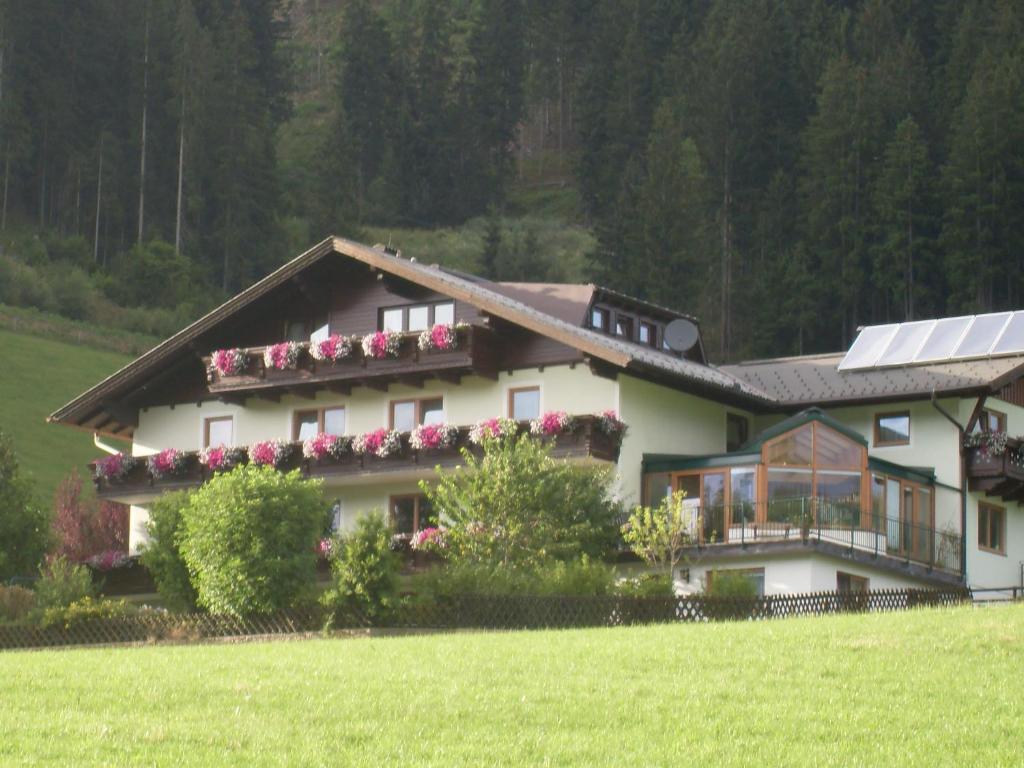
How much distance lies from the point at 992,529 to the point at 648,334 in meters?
9.78

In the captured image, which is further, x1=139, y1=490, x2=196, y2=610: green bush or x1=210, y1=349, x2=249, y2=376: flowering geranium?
x1=210, y1=349, x2=249, y2=376: flowering geranium

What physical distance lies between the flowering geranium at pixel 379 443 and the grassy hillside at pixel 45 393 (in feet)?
76.2

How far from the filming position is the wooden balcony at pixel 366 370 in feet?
142

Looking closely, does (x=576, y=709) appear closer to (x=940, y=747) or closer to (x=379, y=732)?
(x=379, y=732)

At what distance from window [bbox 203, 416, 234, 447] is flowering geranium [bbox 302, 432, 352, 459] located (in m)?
4.28

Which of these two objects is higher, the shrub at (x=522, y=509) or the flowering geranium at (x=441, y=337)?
the flowering geranium at (x=441, y=337)

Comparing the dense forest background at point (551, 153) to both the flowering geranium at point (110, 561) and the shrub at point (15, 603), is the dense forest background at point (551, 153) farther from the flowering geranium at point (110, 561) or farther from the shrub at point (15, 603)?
the shrub at point (15, 603)

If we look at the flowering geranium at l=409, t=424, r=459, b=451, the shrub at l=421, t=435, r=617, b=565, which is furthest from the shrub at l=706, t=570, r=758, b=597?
the flowering geranium at l=409, t=424, r=459, b=451

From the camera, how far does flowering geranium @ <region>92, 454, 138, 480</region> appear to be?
47.7 meters

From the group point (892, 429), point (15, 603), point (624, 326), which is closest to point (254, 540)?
point (15, 603)

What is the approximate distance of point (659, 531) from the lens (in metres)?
39.7

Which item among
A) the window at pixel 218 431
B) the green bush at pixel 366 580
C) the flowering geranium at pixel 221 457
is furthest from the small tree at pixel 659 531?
the window at pixel 218 431

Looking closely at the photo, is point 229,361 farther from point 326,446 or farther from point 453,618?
point 453,618

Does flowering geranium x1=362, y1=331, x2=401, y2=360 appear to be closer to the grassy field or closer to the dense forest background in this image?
the grassy field
